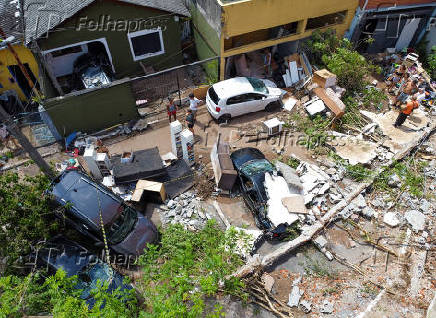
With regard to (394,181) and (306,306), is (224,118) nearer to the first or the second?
(394,181)

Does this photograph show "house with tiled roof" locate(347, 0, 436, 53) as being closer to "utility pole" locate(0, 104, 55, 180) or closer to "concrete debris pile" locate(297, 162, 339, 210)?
"concrete debris pile" locate(297, 162, 339, 210)

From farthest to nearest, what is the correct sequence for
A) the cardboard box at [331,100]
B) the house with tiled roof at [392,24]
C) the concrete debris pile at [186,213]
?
1. the house with tiled roof at [392,24]
2. the cardboard box at [331,100]
3. the concrete debris pile at [186,213]

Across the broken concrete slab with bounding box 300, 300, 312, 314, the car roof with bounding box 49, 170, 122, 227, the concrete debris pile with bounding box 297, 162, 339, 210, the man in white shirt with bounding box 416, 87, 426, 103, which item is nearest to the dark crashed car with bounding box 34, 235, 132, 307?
the car roof with bounding box 49, 170, 122, 227

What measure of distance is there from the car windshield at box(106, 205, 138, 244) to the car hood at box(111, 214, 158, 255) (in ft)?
0.41

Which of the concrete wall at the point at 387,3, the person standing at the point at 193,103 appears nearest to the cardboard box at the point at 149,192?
the person standing at the point at 193,103

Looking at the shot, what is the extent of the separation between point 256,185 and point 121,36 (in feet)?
33.2

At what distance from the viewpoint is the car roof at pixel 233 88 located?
13039 mm

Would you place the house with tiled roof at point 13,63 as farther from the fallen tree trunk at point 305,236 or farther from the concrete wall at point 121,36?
the fallen tree trunk at point 305,236

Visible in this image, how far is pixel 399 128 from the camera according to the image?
42.2ft

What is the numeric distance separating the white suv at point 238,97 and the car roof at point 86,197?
20.0 feet

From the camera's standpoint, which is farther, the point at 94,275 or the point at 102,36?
the point at 102,36

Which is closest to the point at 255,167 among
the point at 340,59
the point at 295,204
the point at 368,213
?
the point at 295,204

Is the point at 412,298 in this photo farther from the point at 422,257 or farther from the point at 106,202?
the point at 106,202

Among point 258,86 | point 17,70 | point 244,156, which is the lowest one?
point 244,156
